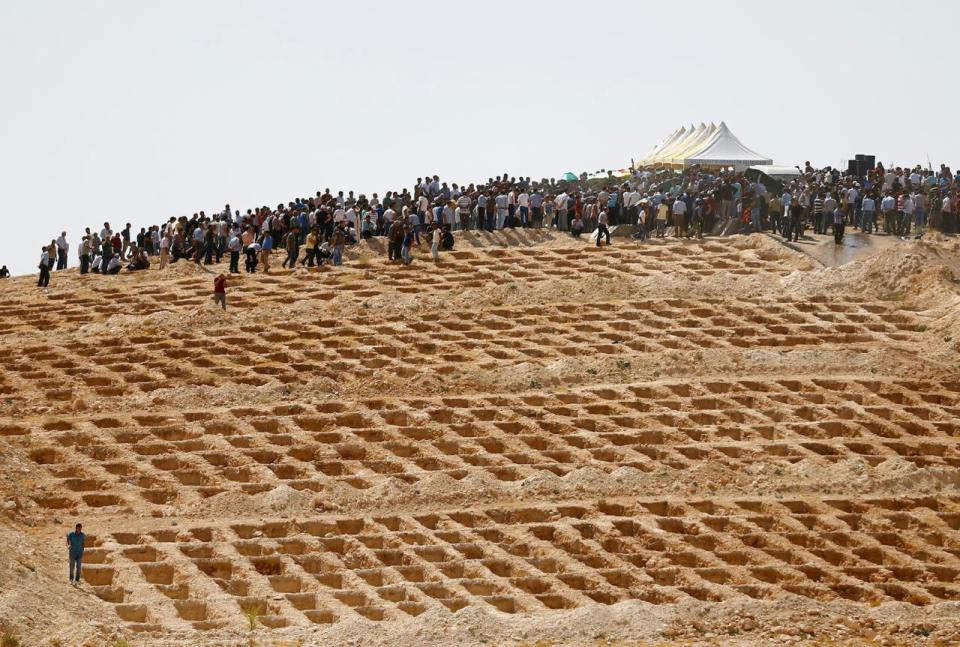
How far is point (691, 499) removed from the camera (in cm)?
3925

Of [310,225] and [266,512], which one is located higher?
[310,225]

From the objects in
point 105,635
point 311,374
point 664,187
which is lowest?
point 105,635

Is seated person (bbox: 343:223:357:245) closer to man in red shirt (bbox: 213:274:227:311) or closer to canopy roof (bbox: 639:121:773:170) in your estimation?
man in red shirt (bbox: 213:274:227:311)

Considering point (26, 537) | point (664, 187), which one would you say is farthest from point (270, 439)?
point (664, 187)

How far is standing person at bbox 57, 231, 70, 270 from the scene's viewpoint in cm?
5688

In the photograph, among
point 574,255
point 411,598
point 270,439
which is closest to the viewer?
point 411,598

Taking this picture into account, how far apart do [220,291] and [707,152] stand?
23474 mm

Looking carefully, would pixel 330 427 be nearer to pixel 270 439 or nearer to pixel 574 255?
pixel 270 439

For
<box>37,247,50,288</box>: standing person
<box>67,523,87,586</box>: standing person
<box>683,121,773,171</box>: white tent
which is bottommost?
<box>67,523,87,586</box>: standing person

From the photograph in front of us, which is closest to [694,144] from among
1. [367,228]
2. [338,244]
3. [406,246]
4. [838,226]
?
[838,226]

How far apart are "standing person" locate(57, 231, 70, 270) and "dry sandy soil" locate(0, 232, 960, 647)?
166 cm

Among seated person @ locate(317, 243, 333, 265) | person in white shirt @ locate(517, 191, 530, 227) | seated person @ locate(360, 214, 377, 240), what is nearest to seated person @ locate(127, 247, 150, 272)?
seated person @ locate(317, 243, 333, 265)

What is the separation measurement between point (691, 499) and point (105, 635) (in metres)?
13.8

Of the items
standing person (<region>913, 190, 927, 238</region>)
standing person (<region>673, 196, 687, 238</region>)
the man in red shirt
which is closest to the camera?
the man in red shirt
